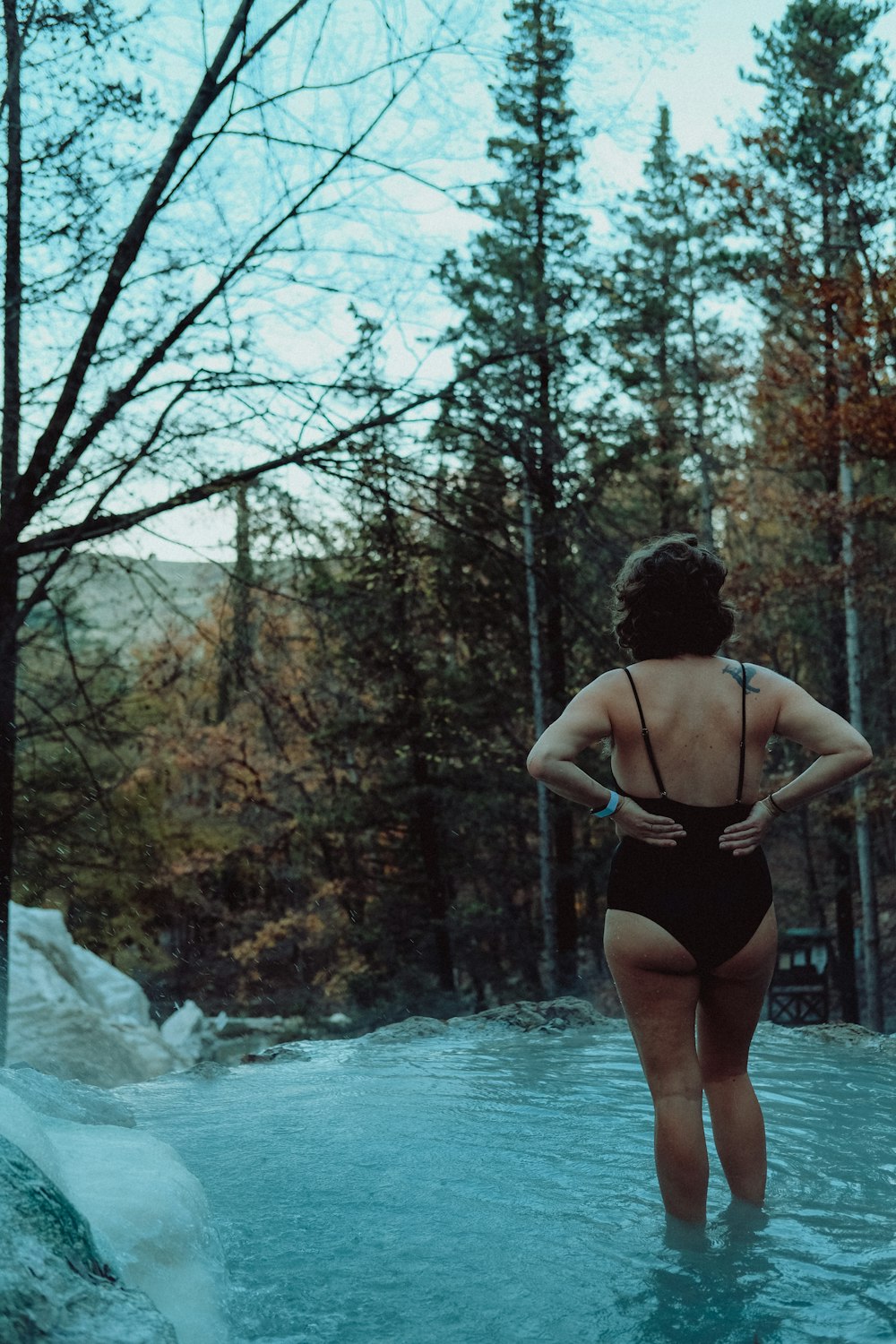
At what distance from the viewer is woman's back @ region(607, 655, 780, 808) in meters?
3.20

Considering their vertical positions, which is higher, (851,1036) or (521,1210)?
(521,1210)

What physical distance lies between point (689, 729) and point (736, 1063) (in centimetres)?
95

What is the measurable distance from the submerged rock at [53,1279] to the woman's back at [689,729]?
1690 millimetres

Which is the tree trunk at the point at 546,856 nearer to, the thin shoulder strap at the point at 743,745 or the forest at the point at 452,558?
the forest at the point at 452,558

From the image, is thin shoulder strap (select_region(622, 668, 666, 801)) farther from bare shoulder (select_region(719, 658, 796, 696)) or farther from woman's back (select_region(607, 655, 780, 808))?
bare shoulder (select_region(719, 658, 796, 696))

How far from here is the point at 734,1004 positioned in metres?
3.28

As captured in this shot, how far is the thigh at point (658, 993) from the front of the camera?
10.3ft

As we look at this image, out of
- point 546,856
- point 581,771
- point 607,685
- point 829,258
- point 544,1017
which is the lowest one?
point 546,856

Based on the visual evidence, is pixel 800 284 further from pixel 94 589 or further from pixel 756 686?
pixel 756 686

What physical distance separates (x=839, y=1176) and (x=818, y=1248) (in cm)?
76

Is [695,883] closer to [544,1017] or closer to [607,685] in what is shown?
[607,685]

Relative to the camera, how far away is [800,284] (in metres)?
13.2

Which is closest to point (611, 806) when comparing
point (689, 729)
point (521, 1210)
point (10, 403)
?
point (689, 729)

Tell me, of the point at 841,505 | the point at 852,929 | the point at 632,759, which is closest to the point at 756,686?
the point at 632,759
